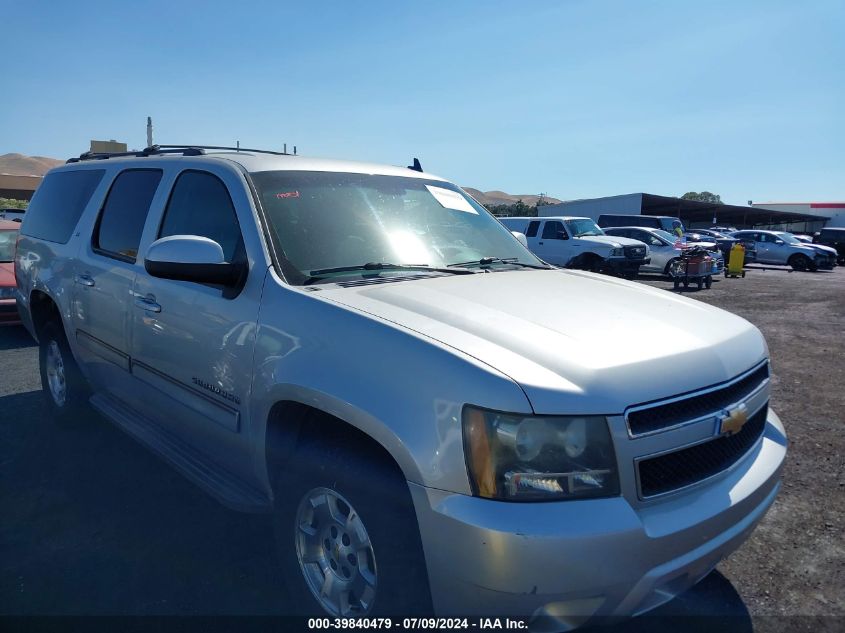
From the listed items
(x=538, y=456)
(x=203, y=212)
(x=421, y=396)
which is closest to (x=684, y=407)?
(x=538, y=456)

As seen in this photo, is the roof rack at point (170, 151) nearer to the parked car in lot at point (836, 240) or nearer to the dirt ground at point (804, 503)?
the dirt ground at point (804, 503)

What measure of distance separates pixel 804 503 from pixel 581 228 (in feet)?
49.2

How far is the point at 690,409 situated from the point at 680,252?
18757mm

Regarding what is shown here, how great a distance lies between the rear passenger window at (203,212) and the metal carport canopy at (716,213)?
49.8 m

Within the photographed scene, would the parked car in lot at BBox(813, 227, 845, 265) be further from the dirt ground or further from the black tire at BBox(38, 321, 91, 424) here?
the black tire at BBox(38, 321, 91, 424)

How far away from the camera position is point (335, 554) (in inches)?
89.7

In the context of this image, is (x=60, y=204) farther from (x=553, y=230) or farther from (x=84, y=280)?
(x=553, y=230)

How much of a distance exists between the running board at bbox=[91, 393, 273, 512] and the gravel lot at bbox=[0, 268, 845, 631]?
1.52 ft

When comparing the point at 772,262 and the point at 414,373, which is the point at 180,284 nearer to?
the point at 414,373

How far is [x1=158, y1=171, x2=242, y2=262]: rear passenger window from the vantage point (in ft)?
9.53

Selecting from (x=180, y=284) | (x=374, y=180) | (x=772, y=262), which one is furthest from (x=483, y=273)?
(x=772, y=262)

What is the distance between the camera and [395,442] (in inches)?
73.6

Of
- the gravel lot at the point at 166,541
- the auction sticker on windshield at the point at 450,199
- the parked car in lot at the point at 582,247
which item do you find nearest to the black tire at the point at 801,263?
the parked car in lot at the point at 582,247

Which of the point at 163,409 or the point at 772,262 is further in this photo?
the point at 772,262
